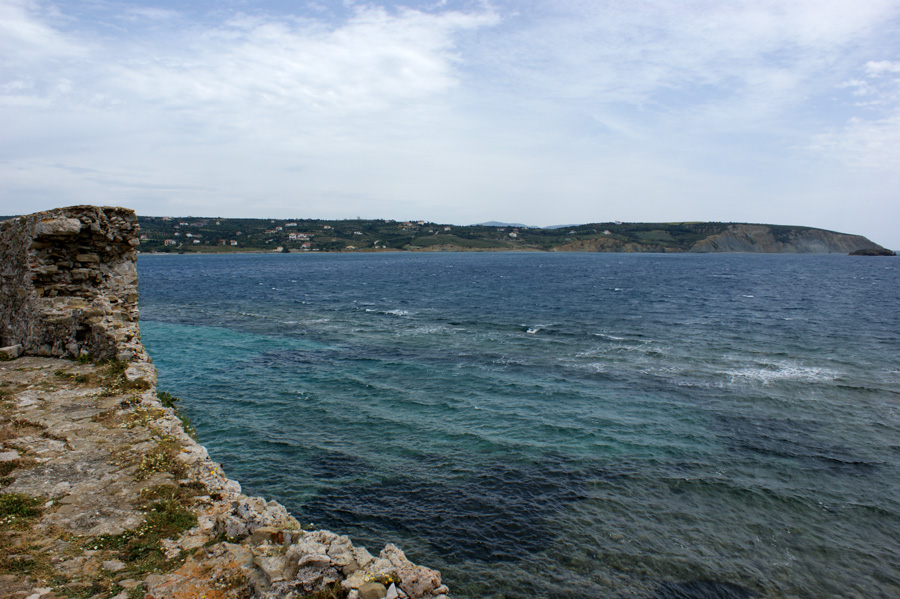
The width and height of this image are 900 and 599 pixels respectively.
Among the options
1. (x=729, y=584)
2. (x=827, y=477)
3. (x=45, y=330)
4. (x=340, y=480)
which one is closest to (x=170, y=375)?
(x=45, y=330)

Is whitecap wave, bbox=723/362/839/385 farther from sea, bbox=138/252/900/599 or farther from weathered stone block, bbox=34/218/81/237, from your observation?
weathered stone block, bbox=34/218/81/237

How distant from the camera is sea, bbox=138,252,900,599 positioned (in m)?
13.3

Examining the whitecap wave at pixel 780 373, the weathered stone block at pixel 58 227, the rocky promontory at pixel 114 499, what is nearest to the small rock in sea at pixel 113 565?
the rocky promontory at pixel 114 499

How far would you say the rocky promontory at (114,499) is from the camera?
6.70 metres

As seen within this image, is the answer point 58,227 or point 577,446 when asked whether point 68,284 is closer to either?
point 58,227

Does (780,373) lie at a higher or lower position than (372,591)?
lower

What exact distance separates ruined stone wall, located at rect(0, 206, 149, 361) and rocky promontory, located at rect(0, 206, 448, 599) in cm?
6

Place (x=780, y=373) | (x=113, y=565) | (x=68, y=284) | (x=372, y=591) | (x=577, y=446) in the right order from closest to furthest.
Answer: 1. (x=372, y=591)
2. (x=113, y=565)
3. (x=68, y=284)
4. (x=577, y=446)
5. (x=780, y=373)

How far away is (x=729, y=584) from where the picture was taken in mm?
12492

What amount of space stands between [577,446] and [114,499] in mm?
15740

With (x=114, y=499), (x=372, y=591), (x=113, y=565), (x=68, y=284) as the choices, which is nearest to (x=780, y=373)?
(x=372, y=591)

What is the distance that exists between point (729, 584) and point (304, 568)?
11.2m

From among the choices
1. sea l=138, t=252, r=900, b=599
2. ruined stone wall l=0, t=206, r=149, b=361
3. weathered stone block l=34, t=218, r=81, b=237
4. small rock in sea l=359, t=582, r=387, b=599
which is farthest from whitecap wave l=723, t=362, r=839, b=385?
weathered stone block l=34, t=218, r=81, b=237

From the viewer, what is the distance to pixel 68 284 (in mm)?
15266
